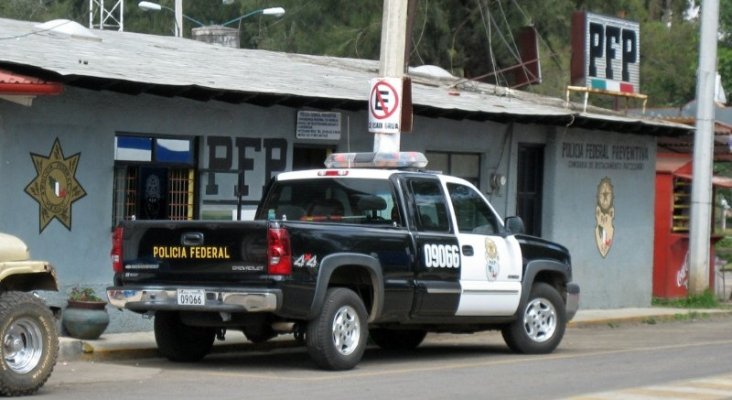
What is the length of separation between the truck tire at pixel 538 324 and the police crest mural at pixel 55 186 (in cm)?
509

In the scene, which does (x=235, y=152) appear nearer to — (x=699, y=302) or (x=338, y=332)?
(x=338, y=332)

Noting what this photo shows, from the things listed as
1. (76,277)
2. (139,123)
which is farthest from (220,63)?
(76,277)

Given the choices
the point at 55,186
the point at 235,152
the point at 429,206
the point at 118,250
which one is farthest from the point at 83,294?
the point at 429,206

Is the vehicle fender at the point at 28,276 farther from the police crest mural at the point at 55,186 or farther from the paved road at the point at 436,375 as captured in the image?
the police crest mural at the point at 55,186

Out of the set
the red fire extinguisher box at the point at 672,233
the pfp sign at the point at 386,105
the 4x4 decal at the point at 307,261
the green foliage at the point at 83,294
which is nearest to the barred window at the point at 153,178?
the green foliage at the point at 83,294

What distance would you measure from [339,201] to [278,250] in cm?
196

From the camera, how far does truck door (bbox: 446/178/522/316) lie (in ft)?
47.1

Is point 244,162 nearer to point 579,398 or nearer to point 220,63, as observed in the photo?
point 220,63

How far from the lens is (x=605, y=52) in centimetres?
2283

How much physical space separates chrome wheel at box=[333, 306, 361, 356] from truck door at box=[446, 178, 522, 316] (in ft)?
5.17

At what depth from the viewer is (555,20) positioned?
32.8 meters

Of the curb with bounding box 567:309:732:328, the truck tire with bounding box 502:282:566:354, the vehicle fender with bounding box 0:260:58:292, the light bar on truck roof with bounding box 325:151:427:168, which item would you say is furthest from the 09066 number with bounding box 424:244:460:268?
the curb with bounding box 567:309:732:328

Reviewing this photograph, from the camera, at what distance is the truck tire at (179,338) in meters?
13.5

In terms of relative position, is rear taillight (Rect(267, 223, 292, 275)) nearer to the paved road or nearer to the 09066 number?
the paved road
